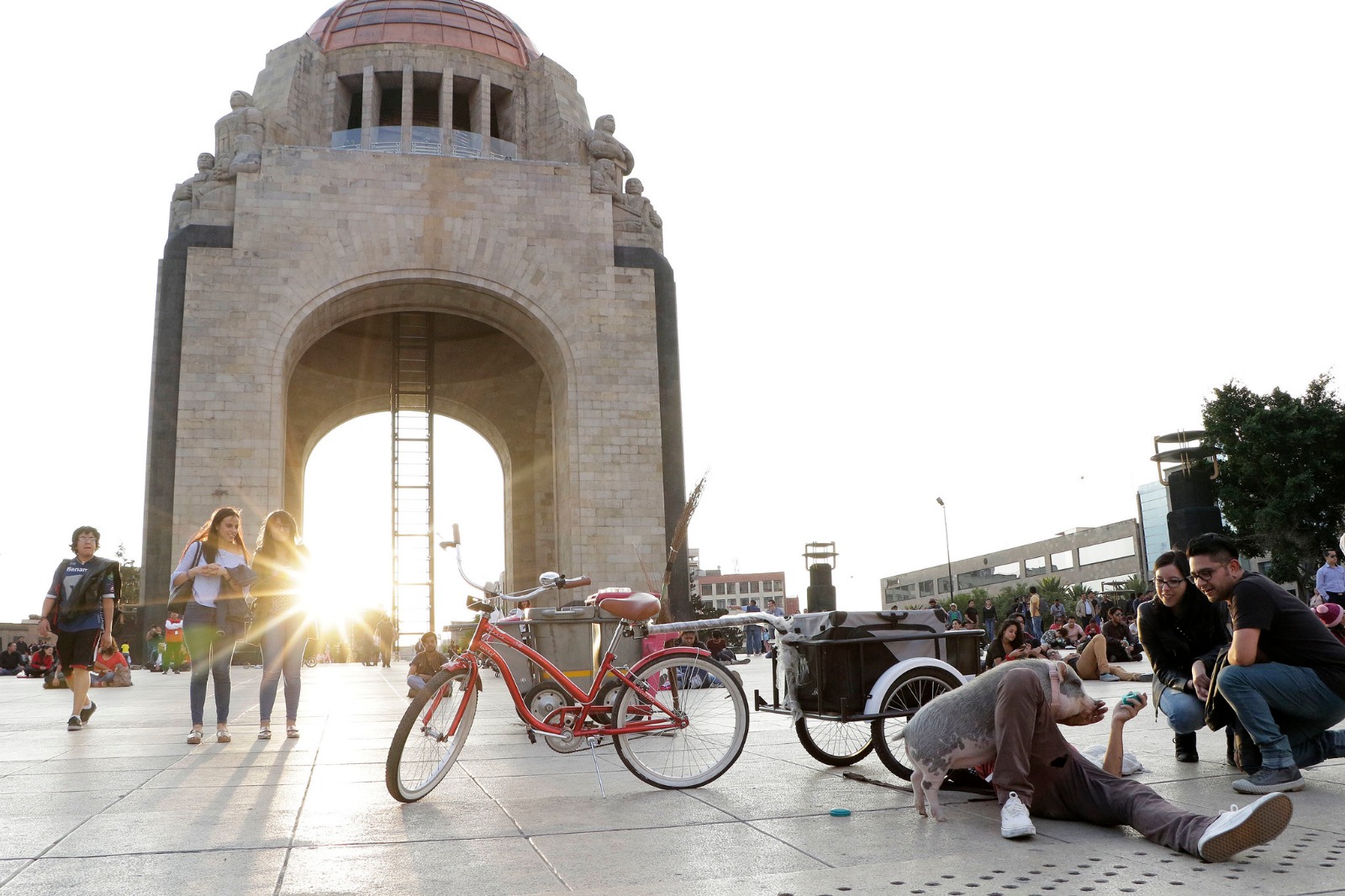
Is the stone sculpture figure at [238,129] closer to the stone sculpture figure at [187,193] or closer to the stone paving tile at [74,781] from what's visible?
the stone sculpture figure at [187,193]

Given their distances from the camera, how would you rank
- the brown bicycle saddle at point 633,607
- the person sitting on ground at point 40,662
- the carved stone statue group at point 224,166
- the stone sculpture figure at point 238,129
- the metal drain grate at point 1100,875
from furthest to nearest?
1. the stone sculpture figure at point 238,129
2. the carved stone statue group at point 224,166
3. the person sitting on ground at point 40,662
4. the brown bicycle saddle at point 633,607
5. the metal drain grate at point 1100,875

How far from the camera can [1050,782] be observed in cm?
393

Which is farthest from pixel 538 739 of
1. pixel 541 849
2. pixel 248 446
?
pixel 248 446

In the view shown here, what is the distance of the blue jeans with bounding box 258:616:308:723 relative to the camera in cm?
730

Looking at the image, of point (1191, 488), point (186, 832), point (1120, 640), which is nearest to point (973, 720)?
point (186, 832)

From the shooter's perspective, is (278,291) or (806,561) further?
(806,561)

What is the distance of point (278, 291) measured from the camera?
20516 millimetres

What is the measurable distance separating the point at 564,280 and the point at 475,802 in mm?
17880

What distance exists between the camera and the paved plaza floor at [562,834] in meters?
3.14

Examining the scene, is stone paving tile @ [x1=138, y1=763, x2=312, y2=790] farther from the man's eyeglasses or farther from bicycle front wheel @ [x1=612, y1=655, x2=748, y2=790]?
the man's eyeglasses

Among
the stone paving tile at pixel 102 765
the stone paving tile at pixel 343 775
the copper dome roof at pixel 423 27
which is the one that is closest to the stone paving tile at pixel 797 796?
the stone paving tile at pixel 343 775

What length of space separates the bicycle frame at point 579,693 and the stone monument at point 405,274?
1512cm

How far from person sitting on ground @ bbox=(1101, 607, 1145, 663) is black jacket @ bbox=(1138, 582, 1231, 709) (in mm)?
11335

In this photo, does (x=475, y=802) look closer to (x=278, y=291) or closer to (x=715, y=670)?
(x=715, y=670)
